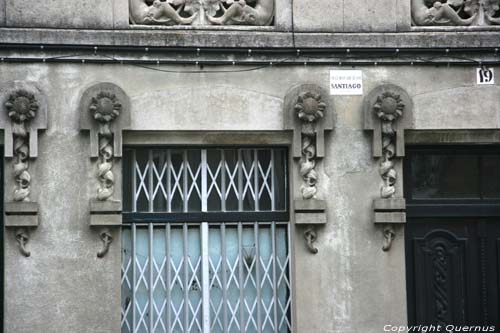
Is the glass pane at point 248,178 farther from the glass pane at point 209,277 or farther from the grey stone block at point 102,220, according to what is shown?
the grey stone block at point 102,220

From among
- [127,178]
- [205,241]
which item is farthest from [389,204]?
[127,178]

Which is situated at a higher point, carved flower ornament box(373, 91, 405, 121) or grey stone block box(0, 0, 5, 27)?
grey stone block box(0, 0, 5, 27)

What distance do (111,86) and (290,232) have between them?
2593 mm

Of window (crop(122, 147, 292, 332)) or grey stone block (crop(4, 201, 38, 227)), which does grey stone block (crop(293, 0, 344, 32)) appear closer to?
window (crop(122, 147, 292, 332))

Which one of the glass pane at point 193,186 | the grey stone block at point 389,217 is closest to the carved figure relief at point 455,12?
the grey stone block at point 389,217

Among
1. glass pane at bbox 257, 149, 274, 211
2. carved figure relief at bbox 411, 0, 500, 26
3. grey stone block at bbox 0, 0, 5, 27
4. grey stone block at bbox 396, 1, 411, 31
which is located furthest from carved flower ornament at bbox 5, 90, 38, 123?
carved figure relief at bbox 411, 0, 500, 26

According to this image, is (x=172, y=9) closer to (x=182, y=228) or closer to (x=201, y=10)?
(x=201, y=10)

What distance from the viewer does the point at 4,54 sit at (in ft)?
40.8

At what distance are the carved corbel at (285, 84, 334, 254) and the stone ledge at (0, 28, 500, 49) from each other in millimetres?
579

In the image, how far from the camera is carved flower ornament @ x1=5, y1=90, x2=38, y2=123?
12.3 meters

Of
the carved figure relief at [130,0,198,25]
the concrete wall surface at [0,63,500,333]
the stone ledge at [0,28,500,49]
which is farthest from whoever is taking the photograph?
the carved figure relief at [130,0,198,25]

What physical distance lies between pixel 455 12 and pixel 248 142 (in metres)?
2.81

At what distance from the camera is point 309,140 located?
503 inches

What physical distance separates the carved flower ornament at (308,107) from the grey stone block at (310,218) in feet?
3.40
